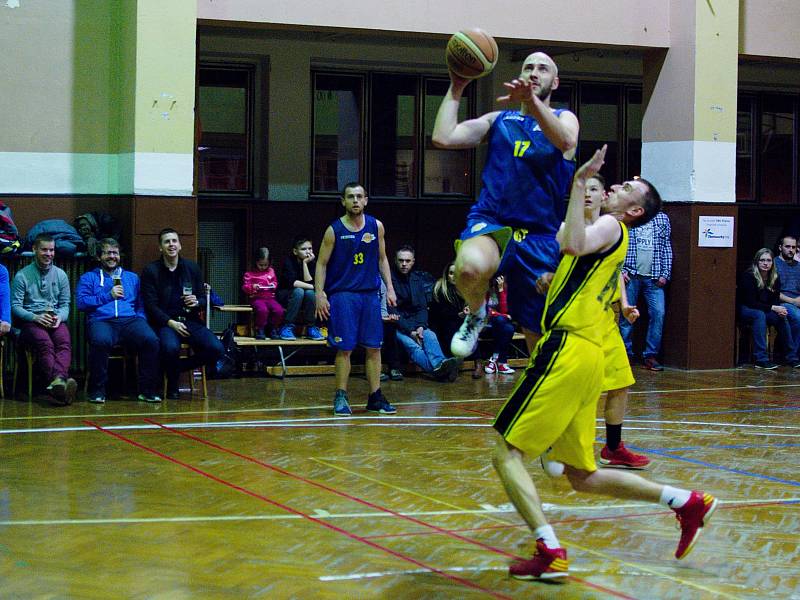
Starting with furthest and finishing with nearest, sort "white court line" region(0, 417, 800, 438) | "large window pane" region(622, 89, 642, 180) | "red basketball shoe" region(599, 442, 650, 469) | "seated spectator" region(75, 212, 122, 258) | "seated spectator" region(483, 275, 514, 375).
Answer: "large window pane" region(622, 89, 642, 180) → "seated spectator" region(483, 275, 514, 375) → "seated spectator" region(75, 212, 122, 258) → "white court line" region(0, 417, 800, 438) → "red basketball shoe" region(599, 442, 650, 469)

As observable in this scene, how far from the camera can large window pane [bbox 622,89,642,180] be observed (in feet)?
58.3

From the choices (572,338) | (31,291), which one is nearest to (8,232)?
(31,291)

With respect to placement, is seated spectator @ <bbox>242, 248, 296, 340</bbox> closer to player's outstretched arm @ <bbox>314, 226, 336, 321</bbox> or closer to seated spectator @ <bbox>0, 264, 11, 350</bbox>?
player's outstretched arm @ <bbox>314, 226, 336, 321</bbox>

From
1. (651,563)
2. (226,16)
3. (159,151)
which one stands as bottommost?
(651,563)

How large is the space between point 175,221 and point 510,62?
20.9 ft

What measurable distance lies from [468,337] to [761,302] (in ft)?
30.5

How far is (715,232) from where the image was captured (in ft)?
48.2

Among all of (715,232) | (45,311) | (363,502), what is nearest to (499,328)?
(715,232)

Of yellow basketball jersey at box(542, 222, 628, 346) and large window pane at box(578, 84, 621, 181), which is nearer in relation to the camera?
yellow basketball jersey at box(542, 222, 628, 346)

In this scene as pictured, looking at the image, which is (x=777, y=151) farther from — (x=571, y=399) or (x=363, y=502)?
(x=571, y=399)

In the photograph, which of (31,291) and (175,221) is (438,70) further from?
(31,291)

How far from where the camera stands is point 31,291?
11.3 meters

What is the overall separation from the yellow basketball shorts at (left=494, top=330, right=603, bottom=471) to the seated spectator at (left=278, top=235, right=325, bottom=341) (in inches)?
316

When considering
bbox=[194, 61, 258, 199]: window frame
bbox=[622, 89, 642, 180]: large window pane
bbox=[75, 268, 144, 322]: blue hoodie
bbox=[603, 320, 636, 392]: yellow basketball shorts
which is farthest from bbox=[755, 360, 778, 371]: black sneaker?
bbox=[75, 268, 144, 322]: blue hoodie
